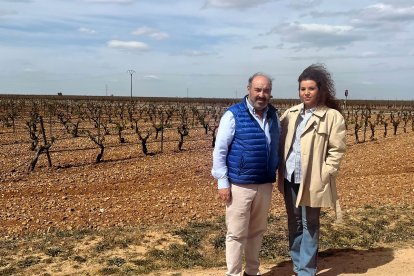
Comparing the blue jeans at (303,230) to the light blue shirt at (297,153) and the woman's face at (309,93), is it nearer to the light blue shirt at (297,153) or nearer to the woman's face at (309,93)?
the light blue shirt at (297,153)

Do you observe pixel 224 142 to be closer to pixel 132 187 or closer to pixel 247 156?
pixel 247 156

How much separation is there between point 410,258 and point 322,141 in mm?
1985

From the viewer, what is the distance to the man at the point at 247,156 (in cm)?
367

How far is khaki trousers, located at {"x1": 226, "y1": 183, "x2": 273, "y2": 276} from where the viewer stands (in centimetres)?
375

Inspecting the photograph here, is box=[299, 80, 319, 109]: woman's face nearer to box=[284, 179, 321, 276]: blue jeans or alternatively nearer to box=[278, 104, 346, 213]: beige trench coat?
box=[278, 104, 346, 213]: beige trench coat

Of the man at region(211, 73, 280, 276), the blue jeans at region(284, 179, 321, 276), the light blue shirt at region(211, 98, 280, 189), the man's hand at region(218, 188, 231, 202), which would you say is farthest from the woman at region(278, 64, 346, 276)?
the man's hand at region(218, 188, 231, 202)

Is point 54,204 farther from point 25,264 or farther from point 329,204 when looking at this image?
point 329,204

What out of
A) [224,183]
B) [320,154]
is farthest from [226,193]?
[320,154]

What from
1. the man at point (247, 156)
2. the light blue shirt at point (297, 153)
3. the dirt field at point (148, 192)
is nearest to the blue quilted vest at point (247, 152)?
the man at point (247, 156)

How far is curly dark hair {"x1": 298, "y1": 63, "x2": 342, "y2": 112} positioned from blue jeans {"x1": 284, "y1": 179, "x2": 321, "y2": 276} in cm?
76

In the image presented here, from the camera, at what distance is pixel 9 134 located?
22641 millimetres

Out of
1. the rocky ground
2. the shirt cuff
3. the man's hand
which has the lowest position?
the rocky ground

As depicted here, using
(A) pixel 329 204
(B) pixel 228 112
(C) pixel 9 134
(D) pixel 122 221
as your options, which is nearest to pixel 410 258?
(A) pixel 329 204

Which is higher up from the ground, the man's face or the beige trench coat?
the man's face
